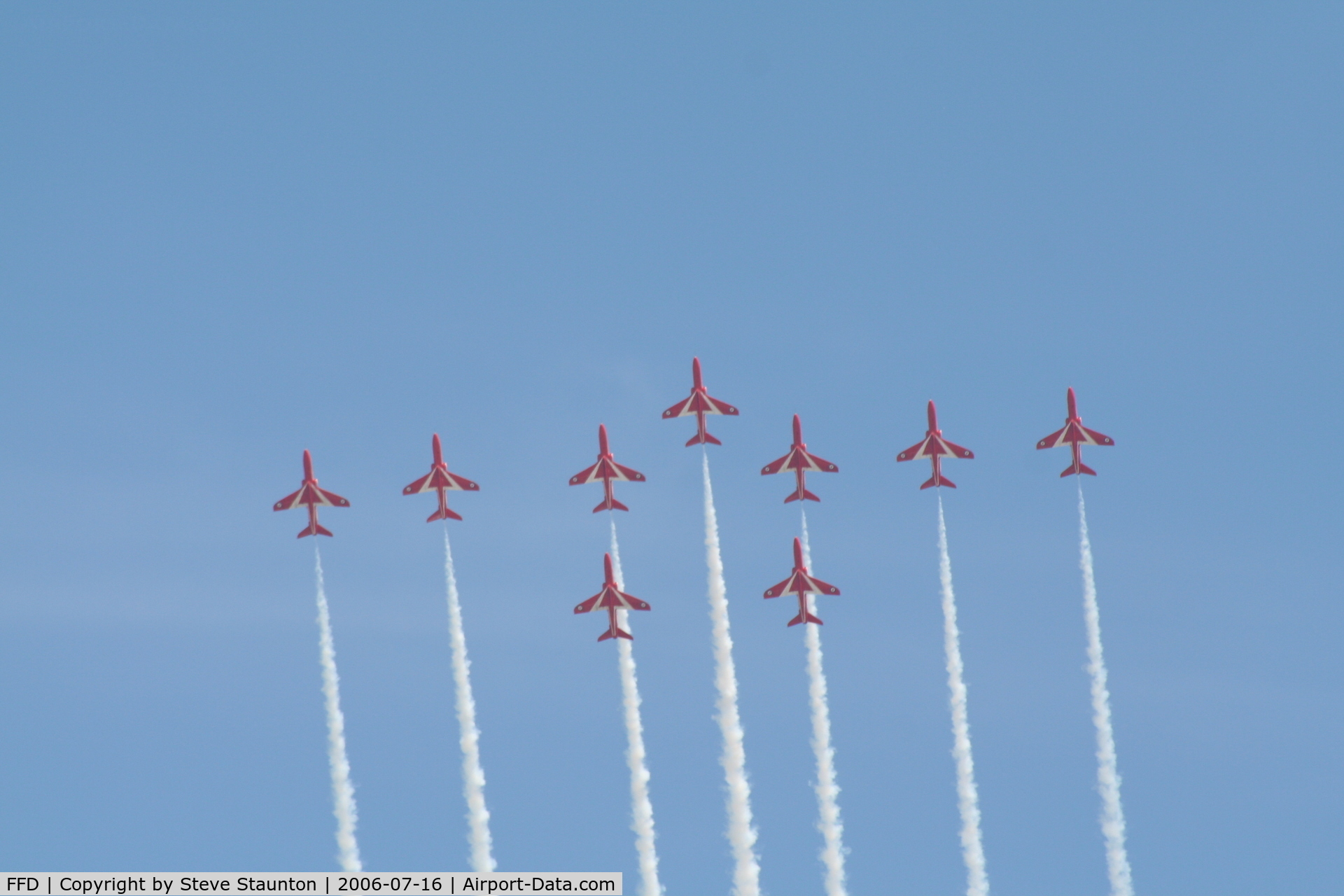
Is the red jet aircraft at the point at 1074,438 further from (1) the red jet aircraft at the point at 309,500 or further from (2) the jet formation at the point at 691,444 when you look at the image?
(1) the red jet aircraft at the point at 309,500

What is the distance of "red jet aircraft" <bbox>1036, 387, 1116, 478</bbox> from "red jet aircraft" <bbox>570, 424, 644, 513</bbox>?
878 inches

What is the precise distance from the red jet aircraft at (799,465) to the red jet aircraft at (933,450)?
4.19 m

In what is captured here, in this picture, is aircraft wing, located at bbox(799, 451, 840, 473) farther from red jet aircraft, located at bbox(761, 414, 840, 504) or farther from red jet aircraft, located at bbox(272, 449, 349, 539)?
red jet aircraft, located at bbox(272, 449, 349, 539)

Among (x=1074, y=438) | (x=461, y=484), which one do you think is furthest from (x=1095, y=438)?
(x=461, y=484)

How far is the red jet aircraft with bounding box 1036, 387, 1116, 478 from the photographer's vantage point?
133 metres

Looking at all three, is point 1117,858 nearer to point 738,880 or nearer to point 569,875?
point 738,880

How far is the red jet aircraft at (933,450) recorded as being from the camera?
134 metres

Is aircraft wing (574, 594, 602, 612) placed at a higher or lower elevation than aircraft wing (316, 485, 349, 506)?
lower

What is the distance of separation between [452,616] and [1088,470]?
35199 millimetres

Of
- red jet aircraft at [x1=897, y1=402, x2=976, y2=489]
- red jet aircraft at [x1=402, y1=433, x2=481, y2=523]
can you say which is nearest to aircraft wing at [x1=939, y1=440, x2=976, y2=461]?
red jet aircraft at [x1=897, y1=402, x2=976, y2=489]

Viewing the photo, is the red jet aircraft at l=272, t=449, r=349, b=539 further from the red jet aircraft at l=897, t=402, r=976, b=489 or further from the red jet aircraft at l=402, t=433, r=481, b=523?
the red jet aircraft at l=897, t=402, r=976, b=489

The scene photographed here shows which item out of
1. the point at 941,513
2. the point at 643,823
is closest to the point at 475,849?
the point at 643,823

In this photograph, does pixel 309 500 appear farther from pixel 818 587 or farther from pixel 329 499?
pixel 818 587

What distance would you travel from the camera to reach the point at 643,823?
130125mm
